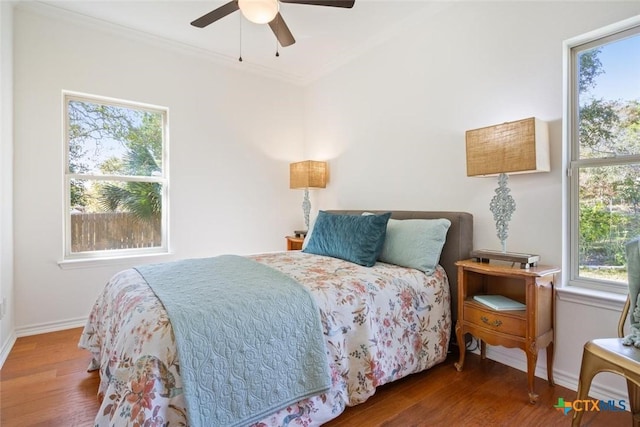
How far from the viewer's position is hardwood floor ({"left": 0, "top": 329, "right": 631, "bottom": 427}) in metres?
1.62

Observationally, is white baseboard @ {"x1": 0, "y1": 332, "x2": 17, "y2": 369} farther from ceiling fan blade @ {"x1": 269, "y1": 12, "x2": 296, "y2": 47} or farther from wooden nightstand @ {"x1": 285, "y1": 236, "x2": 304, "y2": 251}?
ceiling fan blade @ {"x1": 269, "y1": 12, "x2": 296, "y2": 47}

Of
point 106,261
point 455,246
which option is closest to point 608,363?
point 455,246

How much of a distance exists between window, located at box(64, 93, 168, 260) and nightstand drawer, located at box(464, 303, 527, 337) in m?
2.94

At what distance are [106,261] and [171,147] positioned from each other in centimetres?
127

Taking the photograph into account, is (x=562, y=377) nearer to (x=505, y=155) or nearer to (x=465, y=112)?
(x=505, y=155)

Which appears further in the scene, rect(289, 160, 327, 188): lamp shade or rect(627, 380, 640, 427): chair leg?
rect(289, 160, 327, 188): lamp shade

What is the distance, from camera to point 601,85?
1.91m

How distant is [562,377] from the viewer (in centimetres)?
193

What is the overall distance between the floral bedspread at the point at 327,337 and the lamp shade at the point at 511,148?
78 centimetres

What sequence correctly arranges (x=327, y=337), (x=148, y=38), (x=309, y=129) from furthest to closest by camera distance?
(x=309, y=129), (x=148, y=38), (x=327, y=337)

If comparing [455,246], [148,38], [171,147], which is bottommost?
[455,246]

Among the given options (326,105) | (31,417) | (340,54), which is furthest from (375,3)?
(31,417)

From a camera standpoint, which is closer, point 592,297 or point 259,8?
point 592,297

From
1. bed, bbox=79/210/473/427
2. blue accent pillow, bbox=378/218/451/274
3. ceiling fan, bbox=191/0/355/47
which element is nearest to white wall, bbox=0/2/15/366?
bed, bbox=79/210/473/427
